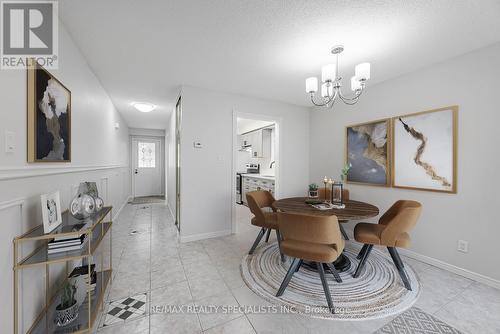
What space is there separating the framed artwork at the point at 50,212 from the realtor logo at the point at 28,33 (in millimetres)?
805

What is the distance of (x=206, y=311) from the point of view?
5.28ft

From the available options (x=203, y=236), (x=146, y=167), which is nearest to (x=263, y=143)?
(x=203, y=236)

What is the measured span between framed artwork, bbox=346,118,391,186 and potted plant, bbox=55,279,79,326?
3.60 meters

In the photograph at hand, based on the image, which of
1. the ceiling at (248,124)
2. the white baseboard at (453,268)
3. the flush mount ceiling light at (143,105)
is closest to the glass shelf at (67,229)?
the flush mount ceiling light at (143,105)

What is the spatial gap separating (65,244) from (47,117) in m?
0.95

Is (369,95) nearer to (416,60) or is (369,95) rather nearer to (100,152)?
(416,60)

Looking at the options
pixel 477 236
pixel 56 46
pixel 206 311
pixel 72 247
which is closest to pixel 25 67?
pixel 56 46

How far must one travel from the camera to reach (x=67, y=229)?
1331 mm

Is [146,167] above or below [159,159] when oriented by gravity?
below

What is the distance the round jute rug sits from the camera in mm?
1623

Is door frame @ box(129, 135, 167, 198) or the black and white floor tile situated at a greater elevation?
door frame @ box(129, 135, 167, 198)

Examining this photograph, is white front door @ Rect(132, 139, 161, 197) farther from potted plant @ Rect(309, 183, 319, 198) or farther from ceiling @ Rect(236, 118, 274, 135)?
potted plant @ Rect(309, 183, 319, 198)

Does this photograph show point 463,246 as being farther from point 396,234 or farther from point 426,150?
point 426,150

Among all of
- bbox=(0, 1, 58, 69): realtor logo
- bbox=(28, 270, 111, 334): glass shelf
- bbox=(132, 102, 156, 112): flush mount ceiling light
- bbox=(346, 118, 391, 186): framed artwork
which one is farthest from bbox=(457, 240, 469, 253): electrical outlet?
bbox=(132, 102, 156, 112): flush mount ceiling light
